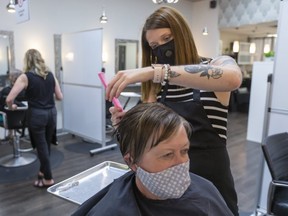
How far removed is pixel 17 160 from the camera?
133 inches

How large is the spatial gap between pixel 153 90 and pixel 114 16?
4785mm

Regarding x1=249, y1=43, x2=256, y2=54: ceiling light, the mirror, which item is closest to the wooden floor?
the mirror

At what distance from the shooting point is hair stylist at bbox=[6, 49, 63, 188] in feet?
8.72

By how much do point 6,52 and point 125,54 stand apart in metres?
2.30

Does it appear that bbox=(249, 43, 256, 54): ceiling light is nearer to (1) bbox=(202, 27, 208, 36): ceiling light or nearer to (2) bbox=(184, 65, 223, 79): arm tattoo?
(1) bbox=(202, 27, 208, 36): ceiling light

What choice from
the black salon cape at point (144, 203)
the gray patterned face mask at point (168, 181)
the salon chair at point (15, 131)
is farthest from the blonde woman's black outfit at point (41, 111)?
the gray patterned face mask at point (168, 181)

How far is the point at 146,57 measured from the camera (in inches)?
41.6

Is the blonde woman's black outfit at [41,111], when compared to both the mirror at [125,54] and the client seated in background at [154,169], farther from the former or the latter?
the mirror at [125,54]

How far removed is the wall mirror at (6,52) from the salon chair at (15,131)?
122 centimetres

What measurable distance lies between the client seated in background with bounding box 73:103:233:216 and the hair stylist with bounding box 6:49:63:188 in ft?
6.87

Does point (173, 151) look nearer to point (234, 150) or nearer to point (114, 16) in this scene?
point (234, 150)

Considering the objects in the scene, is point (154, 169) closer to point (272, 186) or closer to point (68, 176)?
point (272, 186)

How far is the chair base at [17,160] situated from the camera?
10.8 feet

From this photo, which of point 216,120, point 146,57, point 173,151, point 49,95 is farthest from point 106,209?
point 49,95
